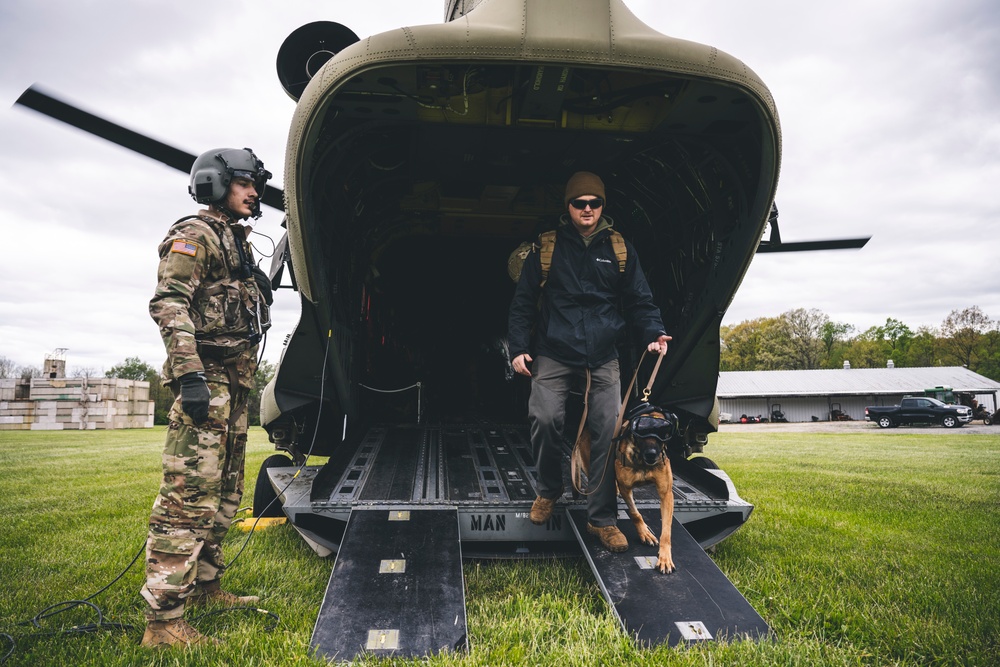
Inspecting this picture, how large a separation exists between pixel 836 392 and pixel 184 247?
4620 cm

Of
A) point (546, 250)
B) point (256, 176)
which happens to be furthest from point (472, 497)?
point (256, 176)

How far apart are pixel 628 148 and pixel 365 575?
3.25 meters

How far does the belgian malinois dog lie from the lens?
3.14m

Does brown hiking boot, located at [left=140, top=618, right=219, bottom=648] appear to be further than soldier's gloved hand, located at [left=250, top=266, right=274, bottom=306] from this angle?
No

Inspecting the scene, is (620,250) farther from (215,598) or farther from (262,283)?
(215,598)

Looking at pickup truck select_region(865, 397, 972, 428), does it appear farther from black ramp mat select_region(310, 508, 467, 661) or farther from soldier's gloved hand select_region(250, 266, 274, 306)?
soldier's gloved hand select_region(250, 266, 274, 306)

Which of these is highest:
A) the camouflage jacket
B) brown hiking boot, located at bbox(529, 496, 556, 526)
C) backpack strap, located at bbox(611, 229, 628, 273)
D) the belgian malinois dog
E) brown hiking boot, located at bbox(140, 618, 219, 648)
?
backpack strap, located at bbox(611, 229, 628, 273)

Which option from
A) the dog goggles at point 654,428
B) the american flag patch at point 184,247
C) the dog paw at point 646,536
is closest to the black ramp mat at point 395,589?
the dog paw at point 646,536

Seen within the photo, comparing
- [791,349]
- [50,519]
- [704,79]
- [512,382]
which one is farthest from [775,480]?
[791,349]

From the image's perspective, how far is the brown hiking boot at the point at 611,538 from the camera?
10.7 ft

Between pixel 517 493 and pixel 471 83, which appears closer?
pixel 471 83

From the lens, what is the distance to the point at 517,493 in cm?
390

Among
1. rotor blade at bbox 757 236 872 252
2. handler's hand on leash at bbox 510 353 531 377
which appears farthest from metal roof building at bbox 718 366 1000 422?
handler's hand on leash at bbox 510 353 531 377

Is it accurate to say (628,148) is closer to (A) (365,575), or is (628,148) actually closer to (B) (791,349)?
(A) (365,575)
